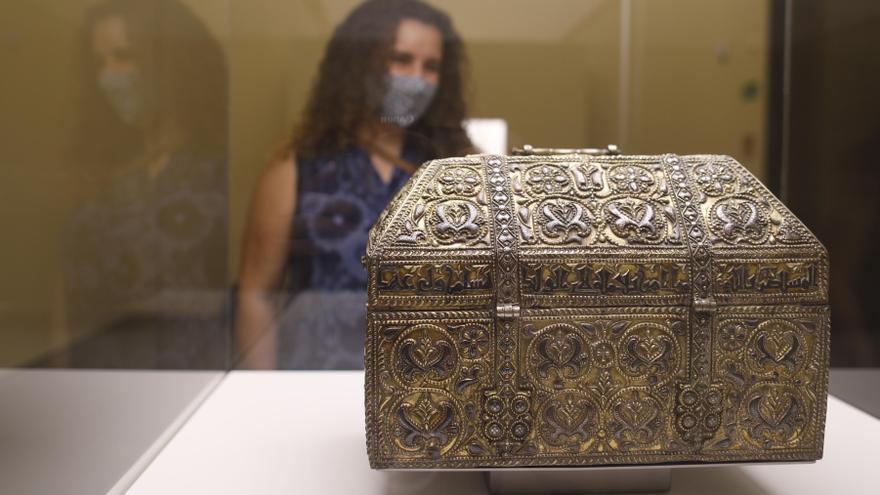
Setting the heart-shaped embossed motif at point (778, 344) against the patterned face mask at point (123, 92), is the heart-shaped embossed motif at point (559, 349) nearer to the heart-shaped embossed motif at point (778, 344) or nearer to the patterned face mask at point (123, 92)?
the heart-shaped embossed motif at point (778, 344)

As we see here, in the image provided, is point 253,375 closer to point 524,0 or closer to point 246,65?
point 246,65

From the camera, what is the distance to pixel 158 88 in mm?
1942

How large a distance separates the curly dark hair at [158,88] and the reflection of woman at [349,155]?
11.0 inches

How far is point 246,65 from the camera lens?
7.64 ft

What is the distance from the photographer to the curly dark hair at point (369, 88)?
230 cm

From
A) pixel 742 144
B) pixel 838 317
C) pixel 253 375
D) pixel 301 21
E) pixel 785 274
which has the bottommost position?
pixel 253 375

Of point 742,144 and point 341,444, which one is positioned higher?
point 742,144

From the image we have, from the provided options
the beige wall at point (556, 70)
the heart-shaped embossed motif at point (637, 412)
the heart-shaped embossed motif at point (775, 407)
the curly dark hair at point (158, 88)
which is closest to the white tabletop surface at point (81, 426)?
the curly dark hair at point (158, 88)

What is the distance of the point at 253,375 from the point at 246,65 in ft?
3.36

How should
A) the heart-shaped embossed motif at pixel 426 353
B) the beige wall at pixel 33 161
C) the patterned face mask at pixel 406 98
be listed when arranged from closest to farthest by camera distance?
the beige wall at pixel 33 161 < the heart-shaped embossed motif at pixel 426 353 < the patterned face mask at pixel 406 98

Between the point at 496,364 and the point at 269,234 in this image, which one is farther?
the point at 269,234

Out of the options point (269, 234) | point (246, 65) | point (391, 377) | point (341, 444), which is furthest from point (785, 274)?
point (246, 65)

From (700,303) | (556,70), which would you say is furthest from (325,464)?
(556,70)

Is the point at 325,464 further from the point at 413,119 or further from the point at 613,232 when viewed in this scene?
the point at 413,119
